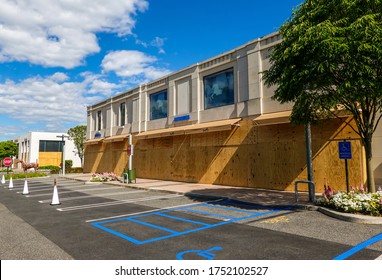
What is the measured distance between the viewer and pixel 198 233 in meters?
6.35

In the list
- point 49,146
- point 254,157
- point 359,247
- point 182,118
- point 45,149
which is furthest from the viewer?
point 49,146

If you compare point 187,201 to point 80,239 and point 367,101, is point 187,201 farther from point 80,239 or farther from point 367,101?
point 367,101

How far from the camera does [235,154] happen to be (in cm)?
1577

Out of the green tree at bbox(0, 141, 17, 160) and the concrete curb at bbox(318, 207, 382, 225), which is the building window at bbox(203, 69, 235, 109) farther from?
the green tree at bbox(0, 141, 17, 160)

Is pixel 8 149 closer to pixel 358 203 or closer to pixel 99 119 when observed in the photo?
pixel 99 119

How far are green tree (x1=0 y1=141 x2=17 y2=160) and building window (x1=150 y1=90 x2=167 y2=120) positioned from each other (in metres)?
63.8

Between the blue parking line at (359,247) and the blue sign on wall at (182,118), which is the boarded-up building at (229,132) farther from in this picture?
the blue parking line at (359,247)

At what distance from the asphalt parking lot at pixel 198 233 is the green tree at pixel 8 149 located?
238ft

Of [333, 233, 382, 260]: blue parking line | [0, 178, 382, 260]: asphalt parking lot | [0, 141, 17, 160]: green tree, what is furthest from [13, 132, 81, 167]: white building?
[333, 233, 382, 260]: blue parking line

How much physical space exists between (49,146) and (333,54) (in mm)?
65926

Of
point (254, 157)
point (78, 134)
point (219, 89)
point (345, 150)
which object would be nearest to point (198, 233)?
point (345, 150)

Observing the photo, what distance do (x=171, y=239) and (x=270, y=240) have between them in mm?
2063

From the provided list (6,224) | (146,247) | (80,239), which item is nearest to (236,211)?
(146,247)

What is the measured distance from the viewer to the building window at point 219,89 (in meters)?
16.9
